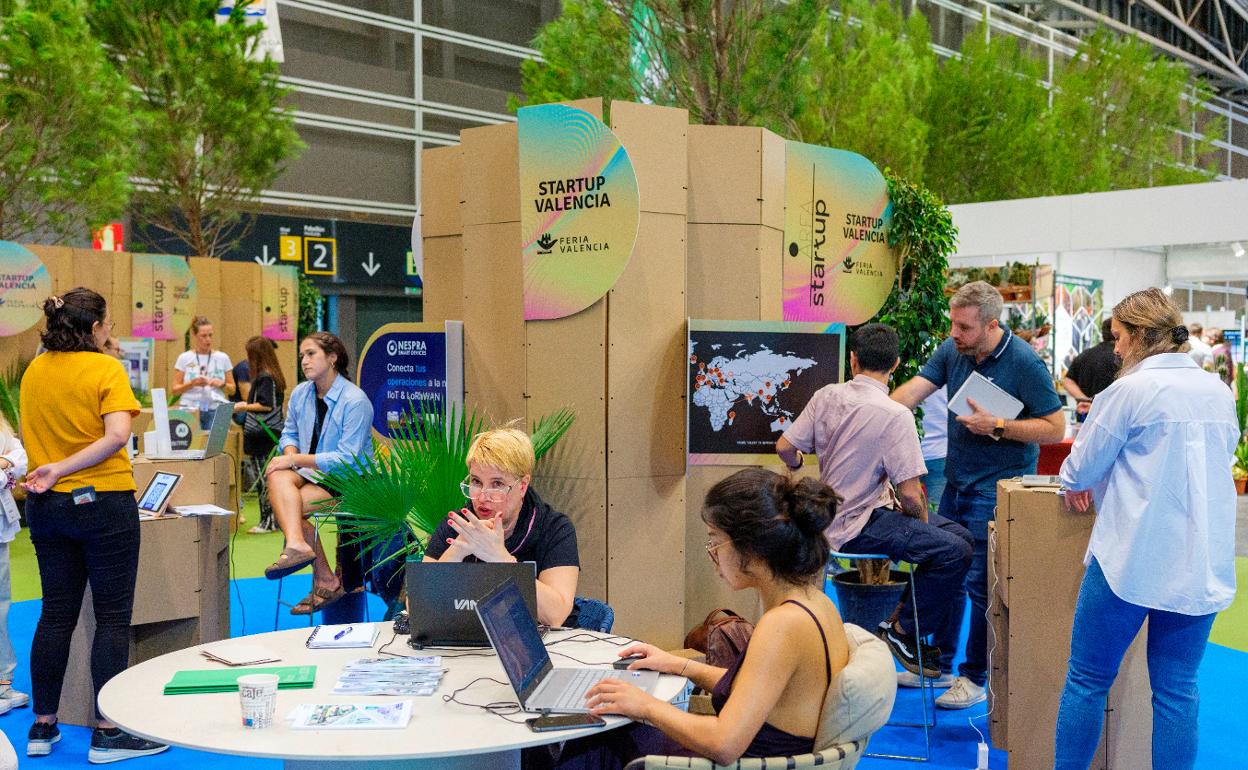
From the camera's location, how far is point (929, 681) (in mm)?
5094

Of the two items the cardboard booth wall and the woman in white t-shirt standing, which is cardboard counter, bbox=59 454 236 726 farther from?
the woman in white t-shirt standing

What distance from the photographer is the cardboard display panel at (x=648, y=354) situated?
16.1 ft

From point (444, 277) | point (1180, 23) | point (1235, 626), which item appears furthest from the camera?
point (1180, 23)

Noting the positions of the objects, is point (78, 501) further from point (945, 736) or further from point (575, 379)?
point (945, 736)

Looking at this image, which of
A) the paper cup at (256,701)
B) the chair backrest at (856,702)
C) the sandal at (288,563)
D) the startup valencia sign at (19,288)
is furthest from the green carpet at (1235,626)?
the startup valencia sign at (19,288)

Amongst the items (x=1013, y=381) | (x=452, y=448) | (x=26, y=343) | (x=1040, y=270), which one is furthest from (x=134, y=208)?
(x=1013, y=381)

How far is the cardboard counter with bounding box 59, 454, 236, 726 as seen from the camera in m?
4.57

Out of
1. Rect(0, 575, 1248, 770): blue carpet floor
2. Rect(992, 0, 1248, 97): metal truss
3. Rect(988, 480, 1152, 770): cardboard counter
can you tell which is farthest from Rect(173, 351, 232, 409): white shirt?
Rect(992, 0, 1248, 97): metal truss

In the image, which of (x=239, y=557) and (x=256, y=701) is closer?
(x=256, y=701)

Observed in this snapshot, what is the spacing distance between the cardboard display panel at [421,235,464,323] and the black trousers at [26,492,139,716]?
178 centimetres

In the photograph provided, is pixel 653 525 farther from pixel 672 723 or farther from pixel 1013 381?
pixel 672 723

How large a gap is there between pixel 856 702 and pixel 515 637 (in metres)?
0.78

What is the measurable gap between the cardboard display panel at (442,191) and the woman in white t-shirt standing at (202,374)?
5169mm

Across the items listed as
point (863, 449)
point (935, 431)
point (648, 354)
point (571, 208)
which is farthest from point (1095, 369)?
point (571, 208)
